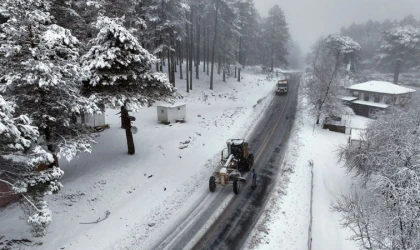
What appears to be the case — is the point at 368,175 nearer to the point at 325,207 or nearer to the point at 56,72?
the point at 325,207

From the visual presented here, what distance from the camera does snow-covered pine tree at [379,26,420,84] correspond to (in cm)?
6172

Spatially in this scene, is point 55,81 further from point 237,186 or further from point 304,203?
point 304,203

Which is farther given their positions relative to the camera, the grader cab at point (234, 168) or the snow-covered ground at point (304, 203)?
the grader cab at point (234, 168)

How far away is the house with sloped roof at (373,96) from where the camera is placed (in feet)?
132

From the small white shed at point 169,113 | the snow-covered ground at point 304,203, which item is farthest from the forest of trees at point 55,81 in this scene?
the snow-covered ground at point 304,203

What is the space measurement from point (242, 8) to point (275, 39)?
16760 millimetres

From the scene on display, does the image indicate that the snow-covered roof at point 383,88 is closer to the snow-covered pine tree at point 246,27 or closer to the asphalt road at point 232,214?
the snow-covered pine tree at point 246,27

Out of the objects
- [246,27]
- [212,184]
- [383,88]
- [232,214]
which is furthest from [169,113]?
[246,27]

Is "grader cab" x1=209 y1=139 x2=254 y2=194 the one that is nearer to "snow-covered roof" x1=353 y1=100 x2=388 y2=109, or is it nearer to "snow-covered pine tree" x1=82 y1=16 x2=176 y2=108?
"snow-covered pine tree" x1=82 y1=16 x2=176 y2=108

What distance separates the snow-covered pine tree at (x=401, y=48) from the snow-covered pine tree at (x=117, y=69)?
65.4 m

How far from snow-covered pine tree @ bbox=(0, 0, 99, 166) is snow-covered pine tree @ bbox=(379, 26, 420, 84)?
7048 centimetres

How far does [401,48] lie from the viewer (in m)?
63.8

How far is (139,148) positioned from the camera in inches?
840

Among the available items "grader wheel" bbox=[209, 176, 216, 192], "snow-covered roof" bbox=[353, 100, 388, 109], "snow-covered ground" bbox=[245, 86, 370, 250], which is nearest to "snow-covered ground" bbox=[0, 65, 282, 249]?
"grader wheel" bbox=[209, 176, 216, 192]
